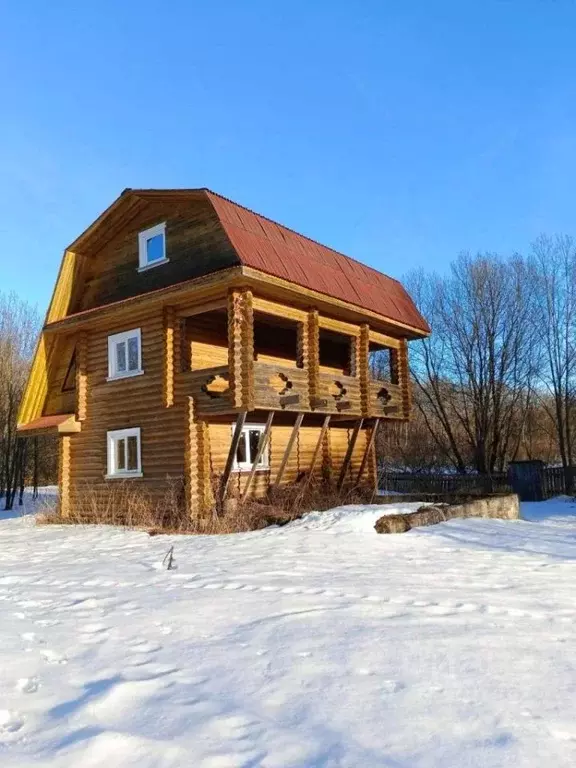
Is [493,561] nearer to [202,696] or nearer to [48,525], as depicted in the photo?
[202,696]

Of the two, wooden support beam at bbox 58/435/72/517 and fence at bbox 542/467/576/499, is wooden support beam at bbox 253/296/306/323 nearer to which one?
wooden support beam at bbox 58/435/72/517

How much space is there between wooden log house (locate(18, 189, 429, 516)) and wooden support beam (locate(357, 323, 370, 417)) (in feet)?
0.10

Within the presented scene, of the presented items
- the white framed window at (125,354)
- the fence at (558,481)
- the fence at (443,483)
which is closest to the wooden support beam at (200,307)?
the white framed window at (125,354)

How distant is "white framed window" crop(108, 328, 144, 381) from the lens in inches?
615

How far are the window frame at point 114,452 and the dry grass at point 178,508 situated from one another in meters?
0.24

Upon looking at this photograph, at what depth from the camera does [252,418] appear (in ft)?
51.7

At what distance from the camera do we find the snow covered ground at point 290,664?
9.50 ft

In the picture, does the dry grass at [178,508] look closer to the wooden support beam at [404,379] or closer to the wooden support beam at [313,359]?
the wooden support beam at [313,359]

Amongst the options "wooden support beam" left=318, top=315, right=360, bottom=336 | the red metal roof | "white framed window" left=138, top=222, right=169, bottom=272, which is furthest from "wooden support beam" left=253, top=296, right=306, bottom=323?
"white framed window" left=138, top=222, right=169, bottom=272

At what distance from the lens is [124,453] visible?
16.0 metres

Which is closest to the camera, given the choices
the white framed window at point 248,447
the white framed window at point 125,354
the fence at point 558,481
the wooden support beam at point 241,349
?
the wooden support beam at point 241,349

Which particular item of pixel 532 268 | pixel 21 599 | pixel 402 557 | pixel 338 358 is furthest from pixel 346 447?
pixel 532 268

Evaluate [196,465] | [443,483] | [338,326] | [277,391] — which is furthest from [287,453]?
[443,483]

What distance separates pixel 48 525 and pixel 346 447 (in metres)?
8.94
